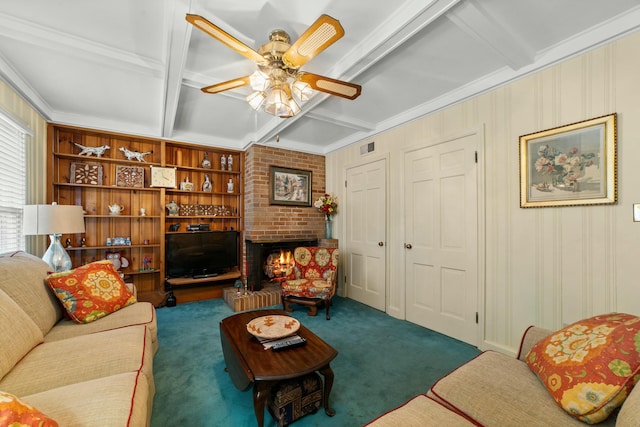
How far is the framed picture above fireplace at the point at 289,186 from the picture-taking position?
167 inches

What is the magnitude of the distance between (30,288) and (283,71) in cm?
215

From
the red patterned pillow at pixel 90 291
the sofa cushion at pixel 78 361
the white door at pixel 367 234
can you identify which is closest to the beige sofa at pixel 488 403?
the sofa cushion at pixel 78 361

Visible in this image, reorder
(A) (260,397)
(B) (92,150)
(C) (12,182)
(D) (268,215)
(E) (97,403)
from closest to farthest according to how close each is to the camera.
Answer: (E) (97,403)
(A) (260,397)
(C) (12,182)
(B) (92,150)
(D) (268,215)

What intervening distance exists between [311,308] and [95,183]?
10.9 ft

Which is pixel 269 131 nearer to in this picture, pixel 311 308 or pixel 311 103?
pixel 311 103

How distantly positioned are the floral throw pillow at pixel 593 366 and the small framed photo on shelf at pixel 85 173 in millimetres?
4794

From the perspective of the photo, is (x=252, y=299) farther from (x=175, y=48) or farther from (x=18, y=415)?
(x=18, y=415)

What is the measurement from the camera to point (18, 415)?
2.29 ft

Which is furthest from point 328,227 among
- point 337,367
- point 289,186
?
point 337,367

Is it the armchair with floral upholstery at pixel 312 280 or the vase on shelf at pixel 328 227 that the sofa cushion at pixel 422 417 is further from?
the vase on shelf at pixel 328 227

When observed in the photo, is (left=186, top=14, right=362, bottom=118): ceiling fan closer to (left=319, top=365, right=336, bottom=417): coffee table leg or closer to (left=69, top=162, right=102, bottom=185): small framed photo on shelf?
(left=319, top=365, right=336, bottom=417): coffee table leg

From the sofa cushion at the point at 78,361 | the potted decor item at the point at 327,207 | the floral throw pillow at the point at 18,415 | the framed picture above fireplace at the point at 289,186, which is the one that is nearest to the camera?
the floral throw pillow at the point at 18,415

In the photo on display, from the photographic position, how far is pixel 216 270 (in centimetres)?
421

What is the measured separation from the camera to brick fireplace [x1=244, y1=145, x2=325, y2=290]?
407cm
